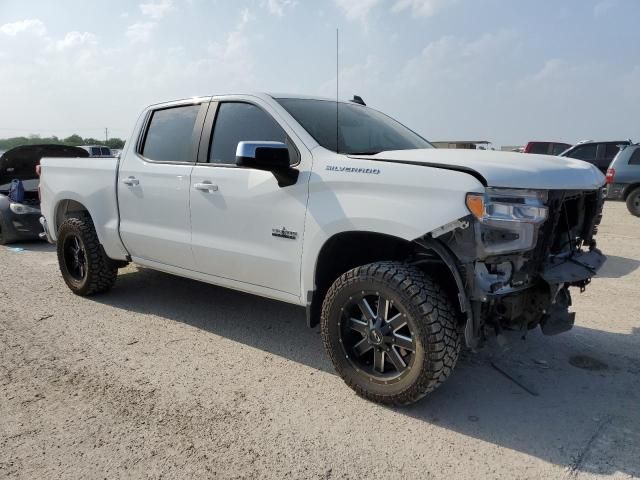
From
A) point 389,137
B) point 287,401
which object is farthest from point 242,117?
point 287,401

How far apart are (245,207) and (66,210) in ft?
9.47

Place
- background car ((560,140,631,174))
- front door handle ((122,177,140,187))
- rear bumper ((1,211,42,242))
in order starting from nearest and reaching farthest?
front door handle ((122,177,140,187)) → rear bumper ((1,211,42,242)) → background car ((560,140,631,174))

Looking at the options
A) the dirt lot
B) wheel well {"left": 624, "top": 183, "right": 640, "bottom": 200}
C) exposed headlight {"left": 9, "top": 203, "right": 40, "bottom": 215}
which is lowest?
the dirt lot

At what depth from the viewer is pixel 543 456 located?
263 centimetres

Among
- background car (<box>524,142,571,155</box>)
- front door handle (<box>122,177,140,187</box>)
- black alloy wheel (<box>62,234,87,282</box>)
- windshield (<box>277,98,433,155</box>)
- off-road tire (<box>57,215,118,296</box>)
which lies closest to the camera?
windshield (<box>277,98,433,155</box>)

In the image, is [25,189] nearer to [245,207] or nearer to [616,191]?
[245,207]

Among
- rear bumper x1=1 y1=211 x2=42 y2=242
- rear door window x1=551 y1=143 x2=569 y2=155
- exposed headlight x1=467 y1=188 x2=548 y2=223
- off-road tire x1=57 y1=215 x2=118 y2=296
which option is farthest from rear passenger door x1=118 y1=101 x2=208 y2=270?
rear door window x1=551 y1=143 x2=569 y2=155

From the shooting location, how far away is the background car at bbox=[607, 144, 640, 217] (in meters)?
11.6

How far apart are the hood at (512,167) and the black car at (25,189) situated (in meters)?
6.99

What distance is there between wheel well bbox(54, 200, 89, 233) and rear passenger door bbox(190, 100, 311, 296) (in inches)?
80.5

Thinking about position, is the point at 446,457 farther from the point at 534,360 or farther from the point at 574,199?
the point at 574,199

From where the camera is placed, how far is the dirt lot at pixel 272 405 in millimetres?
2580

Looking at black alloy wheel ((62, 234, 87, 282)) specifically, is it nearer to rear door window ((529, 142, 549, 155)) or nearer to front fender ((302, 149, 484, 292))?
front fender ((302, 149, 484, 292))

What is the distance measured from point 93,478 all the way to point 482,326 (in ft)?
7.11
